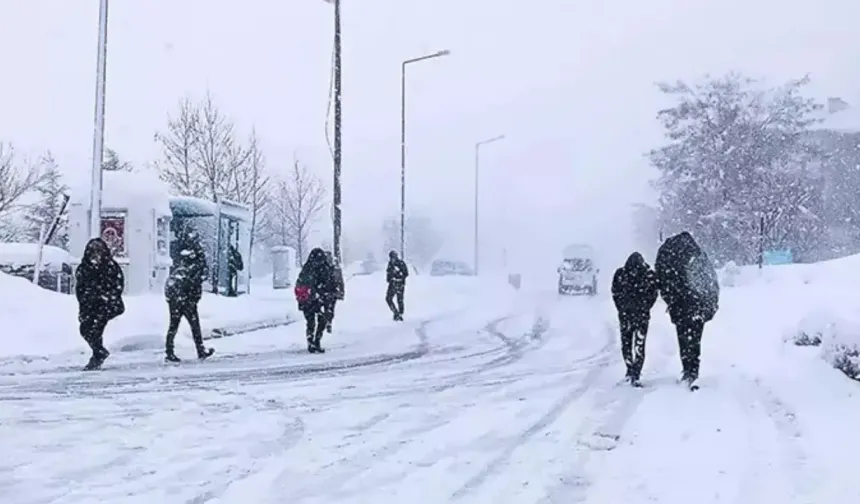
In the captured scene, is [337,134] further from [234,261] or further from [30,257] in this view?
[30,257]

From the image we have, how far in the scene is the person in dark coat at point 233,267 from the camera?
101 ft

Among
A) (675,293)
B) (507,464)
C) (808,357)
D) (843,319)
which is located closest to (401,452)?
(507,464)

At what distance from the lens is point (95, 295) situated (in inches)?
528

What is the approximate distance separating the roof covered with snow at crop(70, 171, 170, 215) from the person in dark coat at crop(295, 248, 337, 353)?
11303 millimetres

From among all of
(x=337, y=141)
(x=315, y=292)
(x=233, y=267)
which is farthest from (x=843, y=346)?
(x=233, y=267)

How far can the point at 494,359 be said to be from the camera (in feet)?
49.6

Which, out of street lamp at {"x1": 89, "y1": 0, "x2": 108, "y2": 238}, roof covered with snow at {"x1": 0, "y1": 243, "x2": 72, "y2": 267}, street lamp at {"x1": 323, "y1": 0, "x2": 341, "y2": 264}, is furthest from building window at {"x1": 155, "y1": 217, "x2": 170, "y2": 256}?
street lamp at {"x1": 89, "y1": 0, "x2": 108, "y2": 238}

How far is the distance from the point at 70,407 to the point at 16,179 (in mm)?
65503

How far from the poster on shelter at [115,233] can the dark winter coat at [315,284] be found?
11.2 meters

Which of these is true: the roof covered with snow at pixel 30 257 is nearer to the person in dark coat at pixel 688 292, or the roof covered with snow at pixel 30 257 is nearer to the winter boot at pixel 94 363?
the winter boot at pixel 94 363

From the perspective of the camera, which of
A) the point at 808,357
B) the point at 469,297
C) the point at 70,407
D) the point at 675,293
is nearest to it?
the point at 70,407

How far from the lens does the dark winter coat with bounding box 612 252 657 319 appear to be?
11.7 metres

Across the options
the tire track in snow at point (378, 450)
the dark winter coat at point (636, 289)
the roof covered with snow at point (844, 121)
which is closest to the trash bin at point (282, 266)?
the tire track in snow at point (378, 450)

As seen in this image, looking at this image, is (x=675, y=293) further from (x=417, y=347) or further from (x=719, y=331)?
(x=719, y=331)
